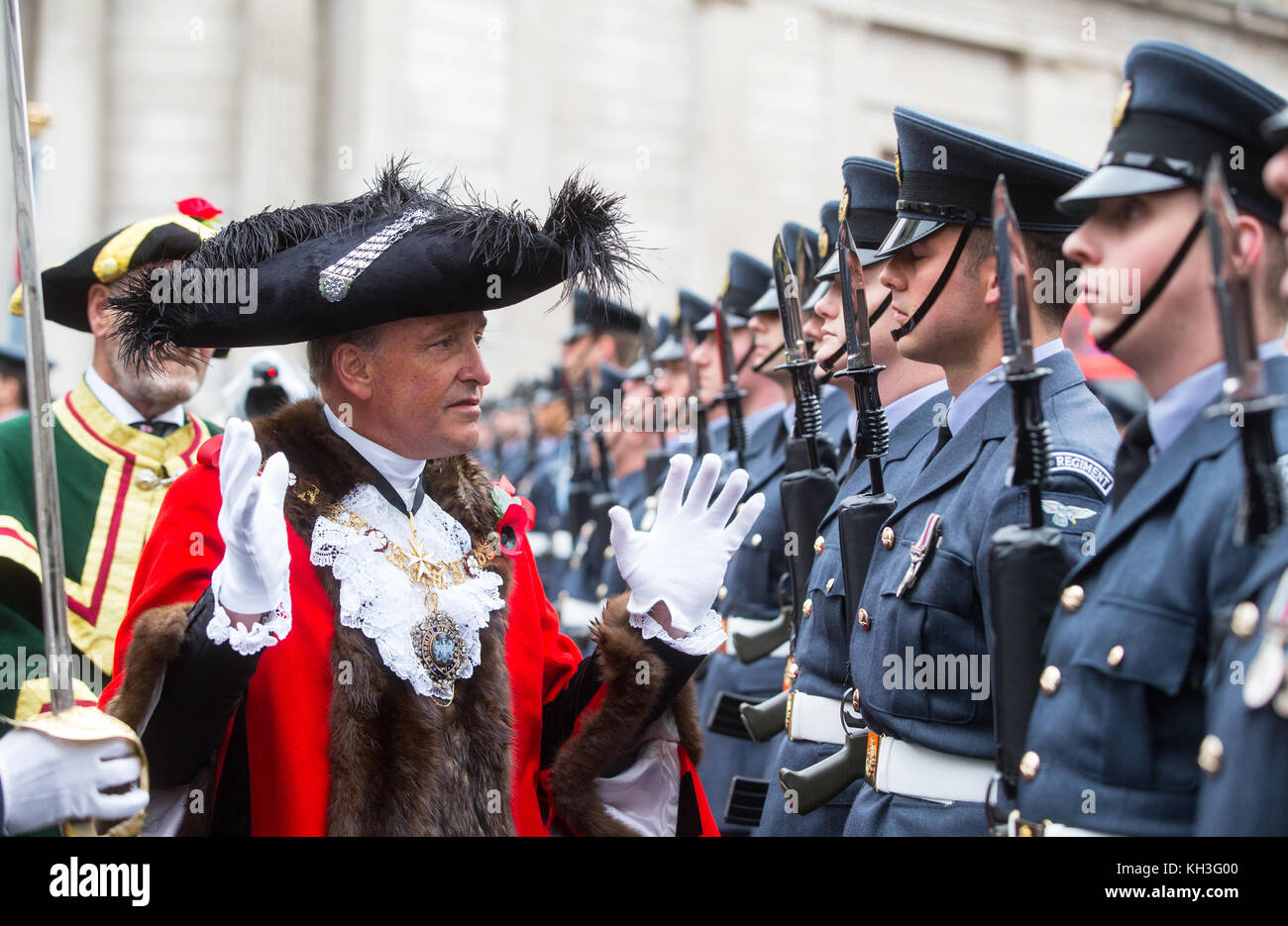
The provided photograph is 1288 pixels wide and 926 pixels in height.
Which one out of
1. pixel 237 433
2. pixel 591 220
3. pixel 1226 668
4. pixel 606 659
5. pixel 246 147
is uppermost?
pixel 246 147

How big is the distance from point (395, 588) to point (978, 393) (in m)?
1.36

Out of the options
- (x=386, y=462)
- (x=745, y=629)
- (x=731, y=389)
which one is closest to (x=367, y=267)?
(x=386, y=462)

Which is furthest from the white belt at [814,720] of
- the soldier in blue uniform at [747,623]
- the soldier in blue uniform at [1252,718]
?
the soldier in blue uniform at [1252,718]

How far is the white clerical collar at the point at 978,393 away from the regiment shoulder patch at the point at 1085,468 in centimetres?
34

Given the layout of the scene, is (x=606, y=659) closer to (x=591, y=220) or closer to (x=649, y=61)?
(x=591, y=220)

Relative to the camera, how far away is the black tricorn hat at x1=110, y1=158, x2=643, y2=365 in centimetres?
281

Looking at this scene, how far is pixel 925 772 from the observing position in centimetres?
272

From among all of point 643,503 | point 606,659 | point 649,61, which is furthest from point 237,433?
point 649,61

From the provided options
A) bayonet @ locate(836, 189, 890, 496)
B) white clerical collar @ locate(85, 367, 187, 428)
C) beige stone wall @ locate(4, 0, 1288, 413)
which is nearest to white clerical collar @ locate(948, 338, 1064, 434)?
bayonet @ locate(836, 189, 890, 496)

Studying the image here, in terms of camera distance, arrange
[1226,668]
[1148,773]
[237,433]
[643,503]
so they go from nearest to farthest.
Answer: [1226,668] → [1148,773] → [237,433] → [643,503]

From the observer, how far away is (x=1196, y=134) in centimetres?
209

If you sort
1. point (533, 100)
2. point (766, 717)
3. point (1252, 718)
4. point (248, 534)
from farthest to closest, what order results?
1. point (533, 100)
2. point (766, 717)
3. point (248, 534)
4. point (1252, 718)

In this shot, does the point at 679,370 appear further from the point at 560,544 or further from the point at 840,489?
the point at 840,489

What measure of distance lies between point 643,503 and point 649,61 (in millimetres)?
10262
